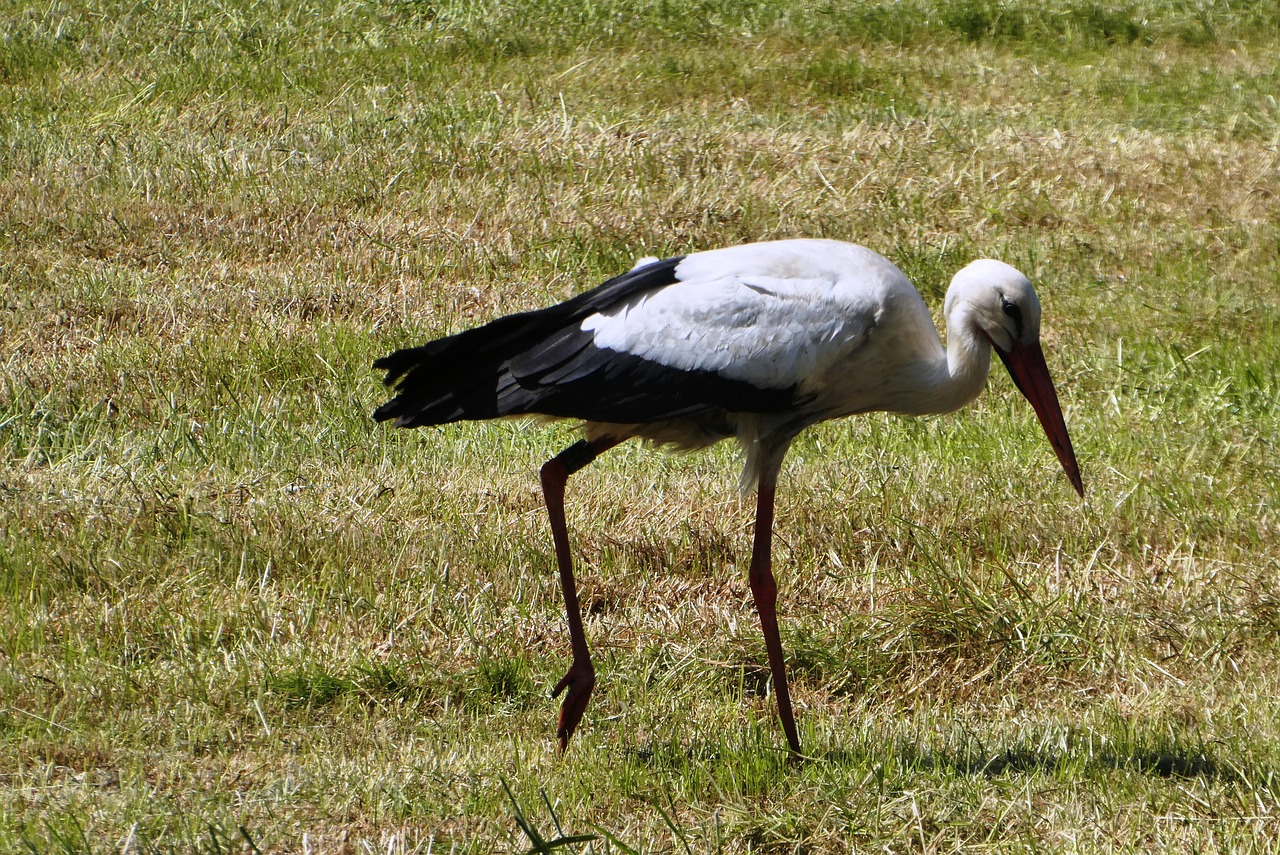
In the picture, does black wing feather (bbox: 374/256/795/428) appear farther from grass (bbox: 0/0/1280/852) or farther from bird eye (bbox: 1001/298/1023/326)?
grass (bbox: 0/0/1280/852)

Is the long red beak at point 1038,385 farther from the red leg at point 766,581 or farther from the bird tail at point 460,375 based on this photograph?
the bird tail at point 460,375

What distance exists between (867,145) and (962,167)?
0.56m

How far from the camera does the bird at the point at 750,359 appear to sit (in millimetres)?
4129

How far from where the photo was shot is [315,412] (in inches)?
235

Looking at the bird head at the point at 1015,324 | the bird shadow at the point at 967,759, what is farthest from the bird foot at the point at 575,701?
the bird head at the point at 1015,324

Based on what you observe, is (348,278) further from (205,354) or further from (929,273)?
(929,273)

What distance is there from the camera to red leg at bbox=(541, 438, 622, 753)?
4133 millimetres

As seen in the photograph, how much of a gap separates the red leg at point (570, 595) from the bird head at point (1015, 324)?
1129mm

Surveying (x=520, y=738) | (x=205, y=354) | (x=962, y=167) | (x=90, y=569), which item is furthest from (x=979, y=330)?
(x=962, y=167)

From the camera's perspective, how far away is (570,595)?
14.2 feet

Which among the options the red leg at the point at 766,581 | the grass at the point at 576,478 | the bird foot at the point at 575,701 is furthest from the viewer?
the red leg at the point at 766,581

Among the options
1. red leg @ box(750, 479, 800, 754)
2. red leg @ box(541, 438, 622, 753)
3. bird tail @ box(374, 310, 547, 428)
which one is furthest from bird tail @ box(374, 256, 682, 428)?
red leg @ box(750, 479, 800, 754)

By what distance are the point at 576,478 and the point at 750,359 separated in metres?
1.61

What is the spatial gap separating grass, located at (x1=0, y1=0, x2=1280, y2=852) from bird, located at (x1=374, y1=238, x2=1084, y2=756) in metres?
0.50
